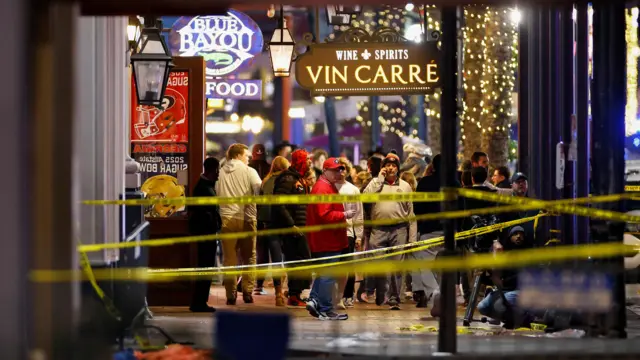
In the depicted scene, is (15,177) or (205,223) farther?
(205,223)

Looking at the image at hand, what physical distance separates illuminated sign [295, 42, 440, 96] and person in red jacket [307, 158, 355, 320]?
4.28 feet

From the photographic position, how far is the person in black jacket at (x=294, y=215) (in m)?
15.7

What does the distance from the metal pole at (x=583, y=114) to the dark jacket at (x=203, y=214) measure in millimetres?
4407

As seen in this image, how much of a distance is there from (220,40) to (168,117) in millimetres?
4754

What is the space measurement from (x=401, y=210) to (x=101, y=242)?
6068mm

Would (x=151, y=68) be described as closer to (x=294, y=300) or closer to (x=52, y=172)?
(x=294, y=300)

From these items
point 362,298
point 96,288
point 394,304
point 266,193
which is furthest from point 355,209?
point 96,288

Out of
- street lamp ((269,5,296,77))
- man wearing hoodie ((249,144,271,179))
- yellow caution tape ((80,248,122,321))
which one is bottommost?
yellow caution tape ((80,248,122,321))

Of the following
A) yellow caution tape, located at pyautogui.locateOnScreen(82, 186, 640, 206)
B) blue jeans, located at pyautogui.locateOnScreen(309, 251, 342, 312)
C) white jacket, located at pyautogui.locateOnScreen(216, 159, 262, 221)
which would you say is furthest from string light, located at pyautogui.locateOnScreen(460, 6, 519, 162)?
yellow caution tape, located at pyautogui.locateOnScreen(82, 186, 640, 206)

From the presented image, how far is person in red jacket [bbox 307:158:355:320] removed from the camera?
577 inches

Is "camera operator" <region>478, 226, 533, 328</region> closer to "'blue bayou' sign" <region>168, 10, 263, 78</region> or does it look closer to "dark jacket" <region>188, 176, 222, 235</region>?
"dark jacket" <region>188, 176, 222, 235</region>

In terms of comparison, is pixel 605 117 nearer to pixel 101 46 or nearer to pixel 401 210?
pixel 101 46

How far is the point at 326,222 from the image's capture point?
49.0 ft

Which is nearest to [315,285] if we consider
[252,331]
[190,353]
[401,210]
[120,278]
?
[401,210]
